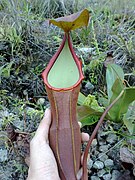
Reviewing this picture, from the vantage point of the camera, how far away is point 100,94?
1.74 meters

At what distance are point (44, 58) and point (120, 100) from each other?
0.68 metres

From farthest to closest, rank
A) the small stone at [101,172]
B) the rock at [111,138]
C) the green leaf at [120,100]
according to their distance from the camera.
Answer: the rock at [111,138]
the small stone at [101,172]
the green leaf at [120,100]

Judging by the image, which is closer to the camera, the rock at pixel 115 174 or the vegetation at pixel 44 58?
the rock at pixel 115 174

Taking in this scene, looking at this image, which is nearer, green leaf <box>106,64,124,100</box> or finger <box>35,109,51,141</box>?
finger <box>35,109,51,141</box>

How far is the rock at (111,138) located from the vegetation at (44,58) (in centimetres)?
3

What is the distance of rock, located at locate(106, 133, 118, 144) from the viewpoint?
1.55 metres

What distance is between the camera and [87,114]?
1.43m

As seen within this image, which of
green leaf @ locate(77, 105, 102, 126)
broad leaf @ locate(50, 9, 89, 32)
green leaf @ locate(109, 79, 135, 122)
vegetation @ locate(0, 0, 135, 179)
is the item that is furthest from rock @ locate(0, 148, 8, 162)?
broad leaf @ locate(50, 9, 89, 32)

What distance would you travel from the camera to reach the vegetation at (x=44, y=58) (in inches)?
62.0

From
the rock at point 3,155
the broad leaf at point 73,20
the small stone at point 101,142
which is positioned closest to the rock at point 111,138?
the small stone at point 101,142

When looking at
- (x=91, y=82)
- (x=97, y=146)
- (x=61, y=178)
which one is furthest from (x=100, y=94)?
(x=61, y=178)

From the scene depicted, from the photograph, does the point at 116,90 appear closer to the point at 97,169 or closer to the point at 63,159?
the point at 97,169

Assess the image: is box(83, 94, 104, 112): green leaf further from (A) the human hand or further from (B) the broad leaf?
(B) the broad leaf

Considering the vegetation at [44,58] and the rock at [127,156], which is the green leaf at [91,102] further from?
the rock at [127,156]
